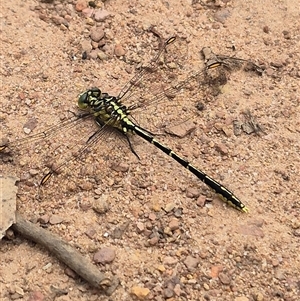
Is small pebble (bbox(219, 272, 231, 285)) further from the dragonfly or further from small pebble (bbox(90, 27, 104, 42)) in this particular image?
small pebble (bbox(90, 27, 104, 42))

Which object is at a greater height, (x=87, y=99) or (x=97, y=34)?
(x=97, y=34)

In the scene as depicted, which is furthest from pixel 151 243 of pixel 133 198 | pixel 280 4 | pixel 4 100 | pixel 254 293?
pixel 280 4

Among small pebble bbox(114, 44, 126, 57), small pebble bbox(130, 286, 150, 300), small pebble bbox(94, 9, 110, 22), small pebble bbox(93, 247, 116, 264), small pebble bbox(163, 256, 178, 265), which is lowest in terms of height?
small pebble bbox(130, 286, 150, 300)

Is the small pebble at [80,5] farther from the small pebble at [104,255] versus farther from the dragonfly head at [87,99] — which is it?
the small pebble at [104,255]

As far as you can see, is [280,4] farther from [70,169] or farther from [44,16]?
[70,169]

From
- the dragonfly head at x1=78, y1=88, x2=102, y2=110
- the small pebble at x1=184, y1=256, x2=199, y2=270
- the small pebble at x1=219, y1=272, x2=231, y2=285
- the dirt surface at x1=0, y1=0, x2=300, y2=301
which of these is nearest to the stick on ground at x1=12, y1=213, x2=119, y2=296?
the dirt surface at x1=0, y1=0, x2=300, y2=301

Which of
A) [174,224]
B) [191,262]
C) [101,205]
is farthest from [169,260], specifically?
[101,205]

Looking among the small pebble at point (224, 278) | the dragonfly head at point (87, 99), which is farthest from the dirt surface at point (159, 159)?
the dragonfly head at point (87, 99)

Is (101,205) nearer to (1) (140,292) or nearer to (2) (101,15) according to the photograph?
(1) (140,292)
